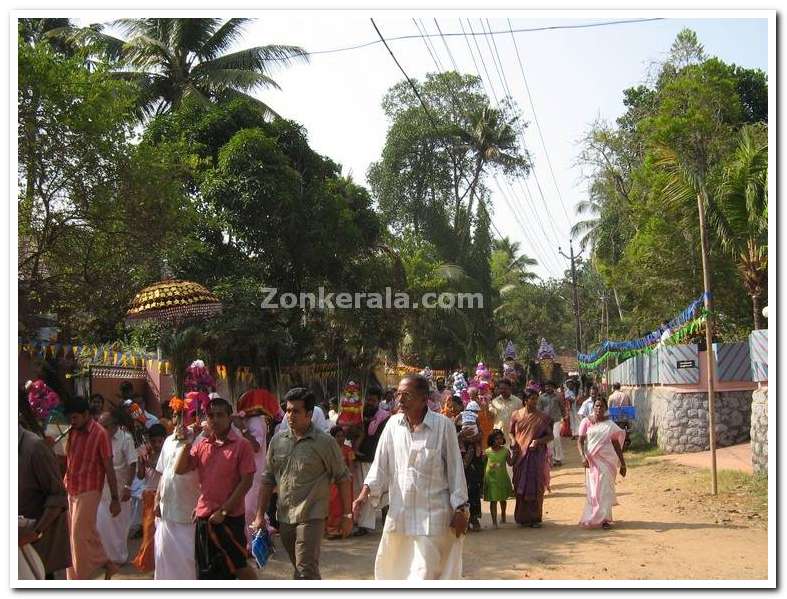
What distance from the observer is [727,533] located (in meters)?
9.28

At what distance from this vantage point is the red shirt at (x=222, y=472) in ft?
20.9

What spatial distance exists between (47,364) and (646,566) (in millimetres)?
9354

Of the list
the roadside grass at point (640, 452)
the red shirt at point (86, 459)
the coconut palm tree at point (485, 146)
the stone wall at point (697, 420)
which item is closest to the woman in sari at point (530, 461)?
the red shirt at point (86, 459)

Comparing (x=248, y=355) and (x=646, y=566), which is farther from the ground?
(x=248, y=355)

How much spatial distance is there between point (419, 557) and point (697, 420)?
42.0 ft

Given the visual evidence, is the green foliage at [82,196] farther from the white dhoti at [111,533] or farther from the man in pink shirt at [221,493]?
the man in pink shirt at [221,493]

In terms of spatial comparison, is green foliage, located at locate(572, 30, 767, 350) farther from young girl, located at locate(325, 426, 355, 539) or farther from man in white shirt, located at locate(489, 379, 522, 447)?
young girl, located at locate(325, 426, 355, 539)

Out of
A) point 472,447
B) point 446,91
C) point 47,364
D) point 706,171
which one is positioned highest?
point 446,91

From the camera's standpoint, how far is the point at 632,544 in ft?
29.5

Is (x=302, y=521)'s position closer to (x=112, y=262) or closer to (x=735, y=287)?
(x=112, y=262)

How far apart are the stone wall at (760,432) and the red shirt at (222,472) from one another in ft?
27.2

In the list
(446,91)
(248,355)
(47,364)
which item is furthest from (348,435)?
(446,91)

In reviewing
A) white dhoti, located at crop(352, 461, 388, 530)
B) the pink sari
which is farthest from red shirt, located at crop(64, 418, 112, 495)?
the pink sari

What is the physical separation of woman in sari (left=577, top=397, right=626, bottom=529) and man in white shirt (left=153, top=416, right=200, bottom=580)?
17.4 feet
